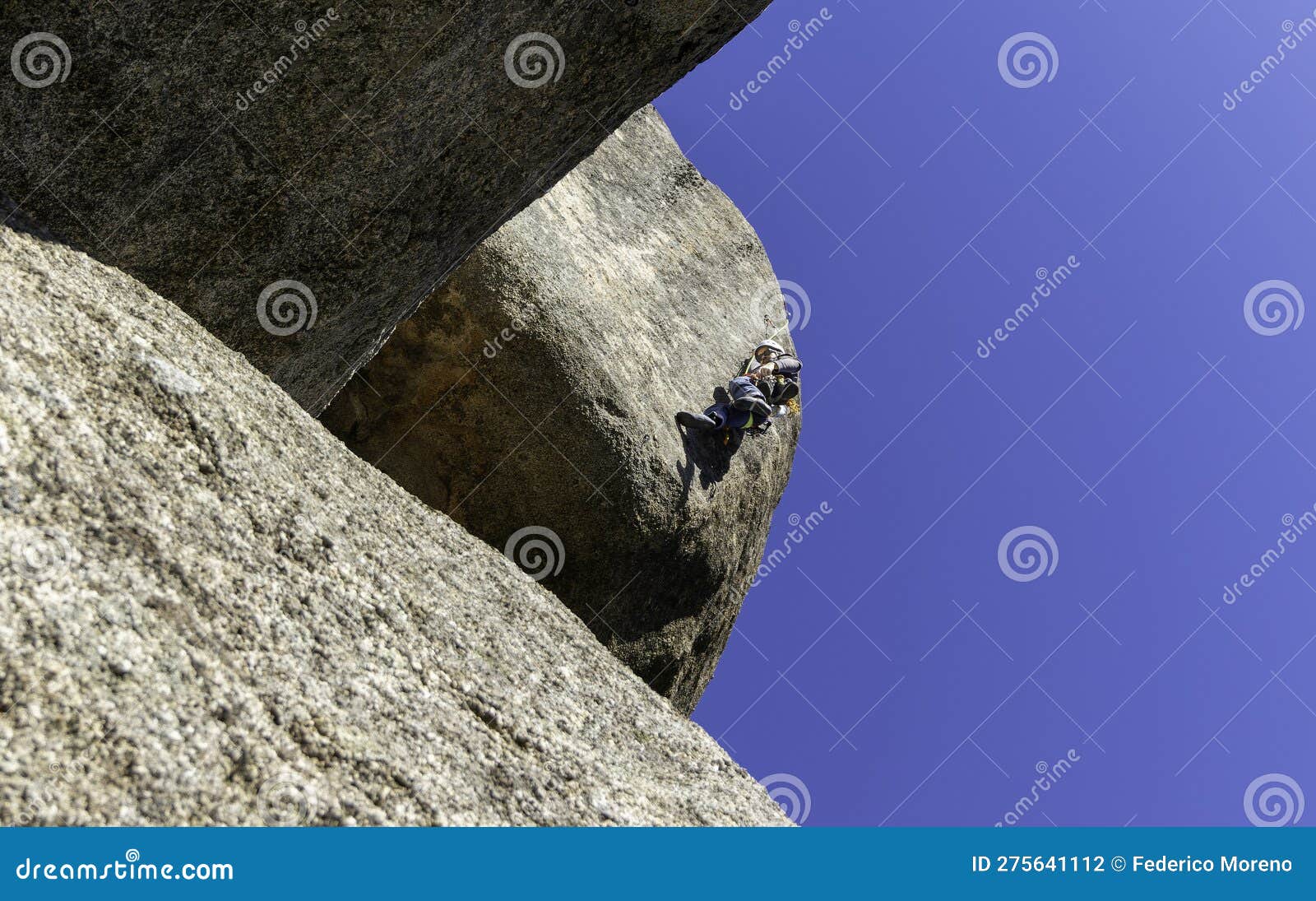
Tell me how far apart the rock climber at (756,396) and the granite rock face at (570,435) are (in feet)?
0.92

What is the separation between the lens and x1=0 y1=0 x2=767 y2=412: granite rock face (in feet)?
18.0

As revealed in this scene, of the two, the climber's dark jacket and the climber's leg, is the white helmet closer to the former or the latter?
the climber's dark jacket

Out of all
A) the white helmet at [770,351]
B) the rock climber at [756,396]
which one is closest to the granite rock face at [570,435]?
the rock climber at [756,396]

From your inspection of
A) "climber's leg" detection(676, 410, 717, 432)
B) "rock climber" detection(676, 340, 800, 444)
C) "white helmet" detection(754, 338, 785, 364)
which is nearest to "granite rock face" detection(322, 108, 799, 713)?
"climber's leg" detection(676, 410, 717, 432)

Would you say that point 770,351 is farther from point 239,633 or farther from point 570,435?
point 239,633

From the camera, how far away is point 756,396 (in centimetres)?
1276

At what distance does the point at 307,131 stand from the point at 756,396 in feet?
24.8

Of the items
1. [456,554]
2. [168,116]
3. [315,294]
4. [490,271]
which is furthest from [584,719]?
[490,271]

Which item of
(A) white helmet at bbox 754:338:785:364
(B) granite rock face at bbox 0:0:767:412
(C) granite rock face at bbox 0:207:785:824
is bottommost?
(C) granite rock face at bbox 0:207:785:824

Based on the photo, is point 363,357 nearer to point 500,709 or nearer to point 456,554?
point 456,554

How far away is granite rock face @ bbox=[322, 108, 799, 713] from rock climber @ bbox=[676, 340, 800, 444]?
28cm

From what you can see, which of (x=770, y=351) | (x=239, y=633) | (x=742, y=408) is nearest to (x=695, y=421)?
(x=742, y=408)

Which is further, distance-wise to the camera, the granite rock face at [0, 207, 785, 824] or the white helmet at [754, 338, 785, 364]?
the white helmet at [754, 338, 785, 364]

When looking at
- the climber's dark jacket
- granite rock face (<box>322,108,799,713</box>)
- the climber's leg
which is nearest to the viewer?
granite rock face (<box>322,108,799,713</box>)
